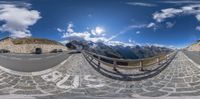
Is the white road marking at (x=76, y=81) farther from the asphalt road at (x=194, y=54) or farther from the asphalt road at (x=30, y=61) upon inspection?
the asphalt road at (x=194, y=54)

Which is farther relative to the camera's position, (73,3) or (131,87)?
(131,87)

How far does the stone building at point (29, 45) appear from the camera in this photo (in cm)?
574

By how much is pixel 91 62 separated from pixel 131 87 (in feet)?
4.11

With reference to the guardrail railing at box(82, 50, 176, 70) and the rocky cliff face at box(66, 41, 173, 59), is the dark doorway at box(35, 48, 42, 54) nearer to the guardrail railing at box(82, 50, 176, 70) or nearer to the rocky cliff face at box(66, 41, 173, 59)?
the rocky cliff face at box(66, 41, 173, 59)

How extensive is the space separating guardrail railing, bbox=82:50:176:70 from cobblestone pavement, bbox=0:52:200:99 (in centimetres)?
36

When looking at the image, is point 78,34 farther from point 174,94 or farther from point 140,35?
point 174,94

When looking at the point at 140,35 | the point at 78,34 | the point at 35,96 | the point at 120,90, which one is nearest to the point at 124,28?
the point at 140,35

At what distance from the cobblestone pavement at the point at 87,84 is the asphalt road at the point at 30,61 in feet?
0.72

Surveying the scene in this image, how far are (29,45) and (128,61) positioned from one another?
2.37 metres

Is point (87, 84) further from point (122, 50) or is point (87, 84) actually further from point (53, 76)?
point (122, 50)

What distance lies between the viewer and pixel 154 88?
24.7 feet

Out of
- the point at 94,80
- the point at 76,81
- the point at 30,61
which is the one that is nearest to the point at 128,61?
the point at 94,80

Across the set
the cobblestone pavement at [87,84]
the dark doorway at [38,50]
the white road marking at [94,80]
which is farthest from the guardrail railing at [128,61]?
the dark doorway at [38,50]

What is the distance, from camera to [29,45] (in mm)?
5816
